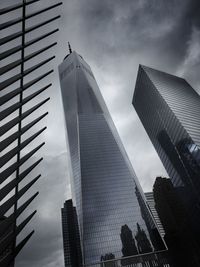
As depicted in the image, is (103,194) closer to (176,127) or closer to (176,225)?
(176,225)

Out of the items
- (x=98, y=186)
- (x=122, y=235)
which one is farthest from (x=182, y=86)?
(x=122, y=235)

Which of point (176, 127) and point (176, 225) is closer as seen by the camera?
point (176, 127)

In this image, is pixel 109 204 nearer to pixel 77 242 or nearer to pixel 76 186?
pixel 76 186

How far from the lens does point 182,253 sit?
109125 mm

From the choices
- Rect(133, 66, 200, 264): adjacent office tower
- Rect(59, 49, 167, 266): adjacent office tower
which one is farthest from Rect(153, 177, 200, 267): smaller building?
Rect(59, 49, 167, 266): adjacent office tower

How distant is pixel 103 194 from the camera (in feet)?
463

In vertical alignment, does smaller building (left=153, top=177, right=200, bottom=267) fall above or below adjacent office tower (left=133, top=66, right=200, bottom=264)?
below

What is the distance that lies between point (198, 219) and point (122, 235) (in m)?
40.3

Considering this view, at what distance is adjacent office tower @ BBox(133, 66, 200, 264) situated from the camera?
111062 millimetres

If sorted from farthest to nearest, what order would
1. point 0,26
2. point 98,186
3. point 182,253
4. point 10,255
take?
point 98,186 < point 182,253 < point 0,26 < point 10,255

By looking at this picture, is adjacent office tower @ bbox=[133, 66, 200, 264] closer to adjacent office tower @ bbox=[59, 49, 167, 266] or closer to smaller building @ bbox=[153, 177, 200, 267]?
smaller building @ bbox=[153, 177, 200, 267]

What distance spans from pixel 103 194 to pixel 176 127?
55624 millimetres

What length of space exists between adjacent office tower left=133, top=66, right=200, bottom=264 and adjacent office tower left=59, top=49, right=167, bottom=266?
2513 centimetres

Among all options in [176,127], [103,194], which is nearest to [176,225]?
[103,194]
